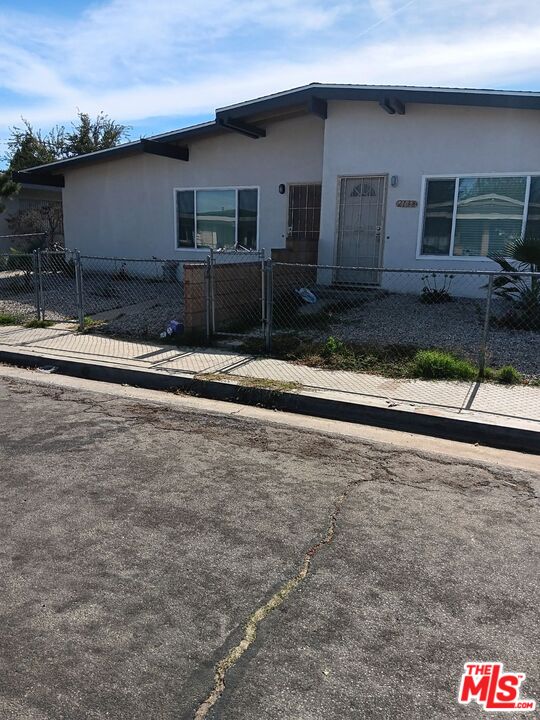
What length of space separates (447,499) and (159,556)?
214 centimetres

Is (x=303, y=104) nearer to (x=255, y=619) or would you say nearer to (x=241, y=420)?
(x=241, y=420)

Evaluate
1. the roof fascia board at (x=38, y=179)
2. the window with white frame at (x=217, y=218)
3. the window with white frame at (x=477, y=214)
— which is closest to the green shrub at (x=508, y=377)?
the window with white frame at (x=477, y=214)

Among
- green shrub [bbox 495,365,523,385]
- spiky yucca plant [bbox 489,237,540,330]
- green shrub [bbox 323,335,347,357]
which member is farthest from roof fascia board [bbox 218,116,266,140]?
green shrub [bbox 495,365,523,385]

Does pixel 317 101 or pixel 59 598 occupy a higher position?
pixel 317 101

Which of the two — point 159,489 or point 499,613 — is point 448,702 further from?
point 159,489

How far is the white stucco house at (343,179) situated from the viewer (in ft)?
37.0

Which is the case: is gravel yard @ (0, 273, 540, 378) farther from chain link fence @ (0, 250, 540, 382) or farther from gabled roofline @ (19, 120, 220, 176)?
gabled roofline @ (19, 120, 220, 176)

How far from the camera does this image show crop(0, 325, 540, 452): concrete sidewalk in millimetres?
5809

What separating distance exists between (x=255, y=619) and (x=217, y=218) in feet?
44.6

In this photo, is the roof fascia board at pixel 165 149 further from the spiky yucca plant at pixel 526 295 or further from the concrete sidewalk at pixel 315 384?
the spiky yucca plant at pixel 526 295

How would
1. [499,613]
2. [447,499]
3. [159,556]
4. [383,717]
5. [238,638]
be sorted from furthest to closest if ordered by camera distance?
[447,499]
[159,556]
[499,613]
[238,638]
[383,717]

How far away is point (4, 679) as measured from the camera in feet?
8.02

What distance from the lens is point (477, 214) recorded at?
11.7 m

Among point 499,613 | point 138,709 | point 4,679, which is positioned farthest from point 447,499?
point 4,679
